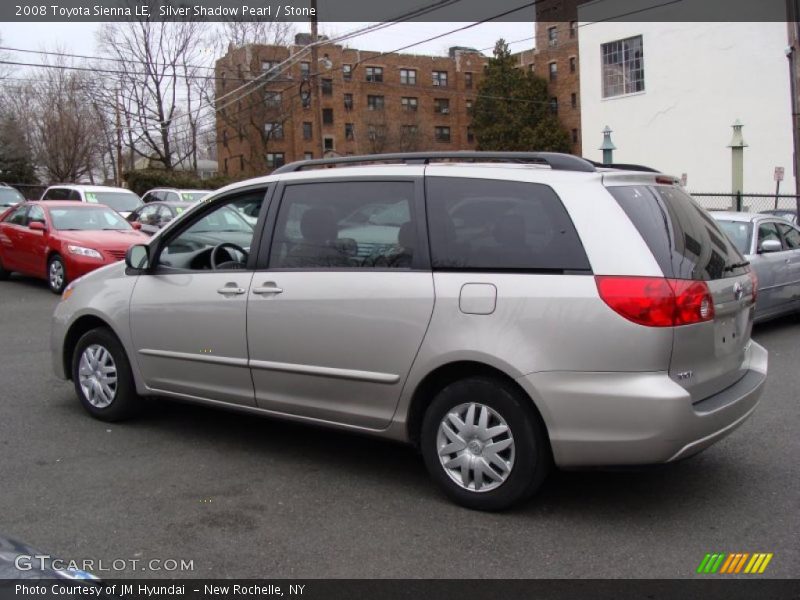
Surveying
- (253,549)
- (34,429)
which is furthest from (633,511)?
(34,429)

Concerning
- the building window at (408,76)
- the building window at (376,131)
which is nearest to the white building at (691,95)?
the building window at (376,131)

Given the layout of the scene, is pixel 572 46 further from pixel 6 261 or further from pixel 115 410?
pixel 115 410

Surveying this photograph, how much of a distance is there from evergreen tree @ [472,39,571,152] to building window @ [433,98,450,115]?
7081 millimetres

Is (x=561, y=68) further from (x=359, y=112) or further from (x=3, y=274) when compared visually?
(x=3, y=274)

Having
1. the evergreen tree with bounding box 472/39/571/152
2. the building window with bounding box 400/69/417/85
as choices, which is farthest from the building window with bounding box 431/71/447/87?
the evergreen tree with bounding box 472/39/571/152

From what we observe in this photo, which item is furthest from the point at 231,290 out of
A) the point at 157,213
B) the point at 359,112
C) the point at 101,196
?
the point at 359,112

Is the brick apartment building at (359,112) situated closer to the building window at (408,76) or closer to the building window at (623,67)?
the building window at (408,76)

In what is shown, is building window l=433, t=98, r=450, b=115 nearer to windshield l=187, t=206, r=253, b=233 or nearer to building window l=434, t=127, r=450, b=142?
building window l=434, t=127, r=450, b=142

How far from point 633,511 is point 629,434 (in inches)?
26.1

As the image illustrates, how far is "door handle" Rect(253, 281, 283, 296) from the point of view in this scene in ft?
15.7

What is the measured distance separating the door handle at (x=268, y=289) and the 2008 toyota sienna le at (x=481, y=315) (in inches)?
1.4

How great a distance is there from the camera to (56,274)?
1322 cm
